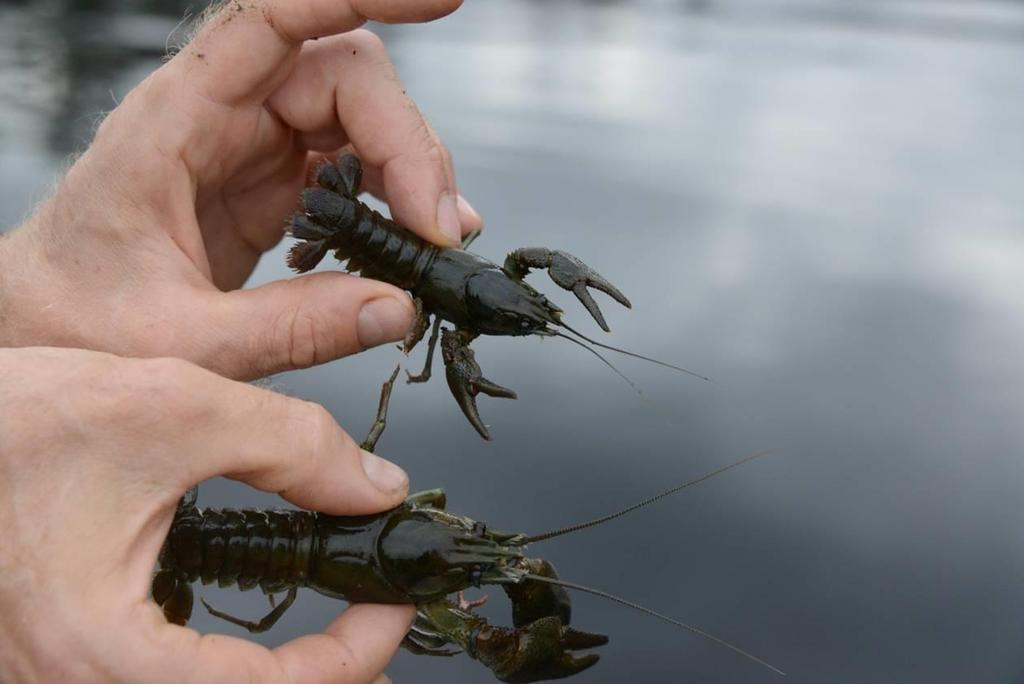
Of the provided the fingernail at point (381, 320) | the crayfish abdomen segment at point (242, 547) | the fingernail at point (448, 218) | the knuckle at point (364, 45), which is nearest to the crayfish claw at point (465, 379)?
the fingernail at point (448, 218)

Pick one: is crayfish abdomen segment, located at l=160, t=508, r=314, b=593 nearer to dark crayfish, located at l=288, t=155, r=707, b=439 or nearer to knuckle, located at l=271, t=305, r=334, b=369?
knuckle, located at l=271, t=305, r=334, b=369

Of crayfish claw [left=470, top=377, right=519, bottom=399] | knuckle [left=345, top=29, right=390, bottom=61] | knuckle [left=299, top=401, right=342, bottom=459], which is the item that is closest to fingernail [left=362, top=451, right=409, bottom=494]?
knuckle [left=299, top=401, right=342, bottom=459]

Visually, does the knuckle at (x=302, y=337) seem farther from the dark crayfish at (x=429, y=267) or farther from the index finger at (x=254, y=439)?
the dark crayfish at (x=429, y=267)

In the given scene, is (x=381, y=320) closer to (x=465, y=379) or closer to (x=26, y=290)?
(x=465, y=379)

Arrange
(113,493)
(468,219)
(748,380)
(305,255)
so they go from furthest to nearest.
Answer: (748,380) → (468,219) → (305,255) → (113,493)

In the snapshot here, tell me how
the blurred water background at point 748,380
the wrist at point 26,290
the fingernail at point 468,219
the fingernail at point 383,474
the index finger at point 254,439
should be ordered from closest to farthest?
the index finger at point 254,439 < the fingernail at point 383,474 < the wrist at point 26,290 < the blurred water background at point 748,380 < the fingernail at point 468,219

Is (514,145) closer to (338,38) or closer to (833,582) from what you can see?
(338,38)

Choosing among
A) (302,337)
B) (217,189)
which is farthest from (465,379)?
(217,189)

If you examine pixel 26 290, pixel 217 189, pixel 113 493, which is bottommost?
pixel 113 493
